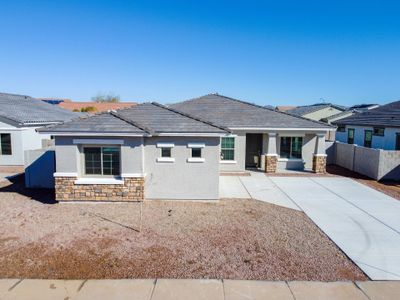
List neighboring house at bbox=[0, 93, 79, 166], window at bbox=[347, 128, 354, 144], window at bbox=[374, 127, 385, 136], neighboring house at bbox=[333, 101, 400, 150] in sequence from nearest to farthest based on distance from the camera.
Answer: neighboring house at bbox=[0, 93, 79, 166], neighboring house at bbox=[333, 101, 400, 150], window at bbox=[374, 127, 385, 136], window at bbox=[347, 128, 354, 144]

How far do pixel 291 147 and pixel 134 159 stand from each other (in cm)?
1111

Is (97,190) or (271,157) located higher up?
(271,157)

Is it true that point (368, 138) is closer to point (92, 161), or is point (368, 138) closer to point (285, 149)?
point (285, 149)

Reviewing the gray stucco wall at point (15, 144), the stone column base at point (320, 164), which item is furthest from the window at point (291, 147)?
the gray stucco wall at point (15, 144)

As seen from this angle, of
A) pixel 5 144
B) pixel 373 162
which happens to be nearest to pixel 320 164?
pixel 373 162

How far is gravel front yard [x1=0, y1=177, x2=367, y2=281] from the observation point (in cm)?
639

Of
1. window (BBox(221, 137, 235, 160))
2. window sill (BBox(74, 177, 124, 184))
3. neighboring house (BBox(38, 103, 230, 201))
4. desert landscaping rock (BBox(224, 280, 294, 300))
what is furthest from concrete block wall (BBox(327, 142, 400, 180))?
window sill (BBox(74, 177, 124, 184))

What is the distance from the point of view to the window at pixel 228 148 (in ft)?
56.8

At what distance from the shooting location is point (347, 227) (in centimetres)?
902

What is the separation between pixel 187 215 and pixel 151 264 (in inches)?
132

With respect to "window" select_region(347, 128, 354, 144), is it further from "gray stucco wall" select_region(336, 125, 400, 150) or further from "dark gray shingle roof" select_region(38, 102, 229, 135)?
"dark gray shingle roof" select_region(38, 102, 229, 135)

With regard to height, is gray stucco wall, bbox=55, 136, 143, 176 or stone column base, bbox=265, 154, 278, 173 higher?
gray stucco wall, bbox=55, 136, 143, 176

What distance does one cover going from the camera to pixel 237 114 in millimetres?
18609

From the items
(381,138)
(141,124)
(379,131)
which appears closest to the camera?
(141,124)
